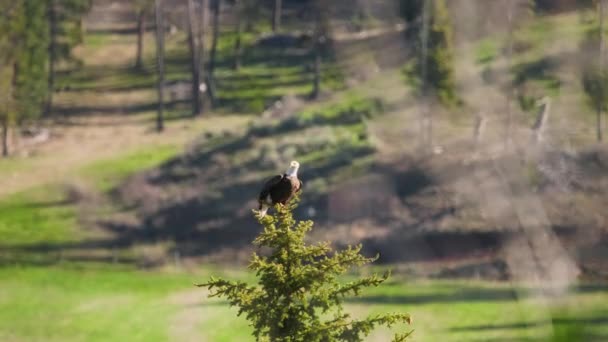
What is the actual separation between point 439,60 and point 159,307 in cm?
1941

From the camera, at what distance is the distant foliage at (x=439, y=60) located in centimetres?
4847

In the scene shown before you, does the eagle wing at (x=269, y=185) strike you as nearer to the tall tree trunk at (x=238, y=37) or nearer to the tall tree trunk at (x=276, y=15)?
the tall tree trunk at (x=238, y=37)

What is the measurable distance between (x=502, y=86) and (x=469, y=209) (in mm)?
6918

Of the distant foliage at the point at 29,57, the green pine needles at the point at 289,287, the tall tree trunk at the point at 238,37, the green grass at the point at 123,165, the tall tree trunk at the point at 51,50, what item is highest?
the tall tree trunk at the point at 238,37

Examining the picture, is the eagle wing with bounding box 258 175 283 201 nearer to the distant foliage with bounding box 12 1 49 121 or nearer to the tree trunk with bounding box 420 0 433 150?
the tree trunk with bounding box 420 0 433 150

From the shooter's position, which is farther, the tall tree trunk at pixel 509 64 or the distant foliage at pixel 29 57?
the distant foliage at pixel 29 57

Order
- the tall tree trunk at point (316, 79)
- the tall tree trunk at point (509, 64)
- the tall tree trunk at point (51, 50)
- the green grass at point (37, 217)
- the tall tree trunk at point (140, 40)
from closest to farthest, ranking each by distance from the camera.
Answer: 1. the tall tree trunk at point (509, 64)
2. the green grass at point (37, 217)
3. the tall tree trunk at point (316, 79)
4. the tall tree trunk at point (51, 50)
5. the tall tree trunk at point (140, 40)

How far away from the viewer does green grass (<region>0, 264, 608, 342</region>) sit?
109ft

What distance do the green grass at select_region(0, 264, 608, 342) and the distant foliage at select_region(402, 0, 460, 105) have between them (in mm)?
13725

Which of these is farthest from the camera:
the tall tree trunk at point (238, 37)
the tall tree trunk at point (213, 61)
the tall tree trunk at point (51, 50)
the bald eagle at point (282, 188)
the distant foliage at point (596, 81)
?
the tall tree trunk at point (238, 37)

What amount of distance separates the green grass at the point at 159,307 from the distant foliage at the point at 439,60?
13.7 m

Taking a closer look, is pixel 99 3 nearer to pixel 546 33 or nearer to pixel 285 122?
pixel 285 122

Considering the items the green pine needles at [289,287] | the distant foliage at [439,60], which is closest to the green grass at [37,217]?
the distant foliage at [439,60]

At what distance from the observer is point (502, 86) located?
46250 millimetres
